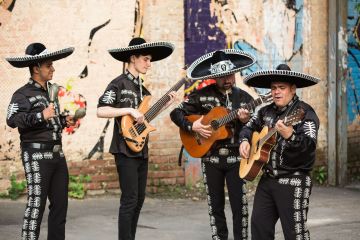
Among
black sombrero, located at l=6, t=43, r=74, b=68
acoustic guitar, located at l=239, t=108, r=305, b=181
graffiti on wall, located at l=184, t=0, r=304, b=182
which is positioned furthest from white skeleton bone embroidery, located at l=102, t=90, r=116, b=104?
graffiti on wall, located at l=184, t=0, r=304, b=182

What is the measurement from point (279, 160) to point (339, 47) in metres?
6.40

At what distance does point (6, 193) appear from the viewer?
10500 mm

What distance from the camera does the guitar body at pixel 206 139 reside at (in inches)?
313

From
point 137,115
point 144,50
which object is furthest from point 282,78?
point 144,50

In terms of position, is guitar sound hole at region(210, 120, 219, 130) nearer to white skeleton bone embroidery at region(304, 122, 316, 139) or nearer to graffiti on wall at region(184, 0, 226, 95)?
white skeleton bone embroidery at region(304, 122, 316, 139)

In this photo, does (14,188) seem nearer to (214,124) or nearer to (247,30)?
(214,124)

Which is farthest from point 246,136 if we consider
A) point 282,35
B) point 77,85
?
point 282,35

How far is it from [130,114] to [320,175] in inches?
230

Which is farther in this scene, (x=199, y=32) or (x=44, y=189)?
(x=199, y=32)

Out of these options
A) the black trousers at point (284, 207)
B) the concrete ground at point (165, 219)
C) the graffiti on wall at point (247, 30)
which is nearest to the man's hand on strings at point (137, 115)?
the black trousers at point (284, 207)

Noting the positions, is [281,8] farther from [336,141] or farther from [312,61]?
[336,141]

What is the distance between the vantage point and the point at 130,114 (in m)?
7.75

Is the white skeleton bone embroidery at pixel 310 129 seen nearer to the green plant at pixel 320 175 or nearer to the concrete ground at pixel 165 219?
the concrete ground at pixel 165 219

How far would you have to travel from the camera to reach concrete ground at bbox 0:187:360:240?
8984 millimetres
